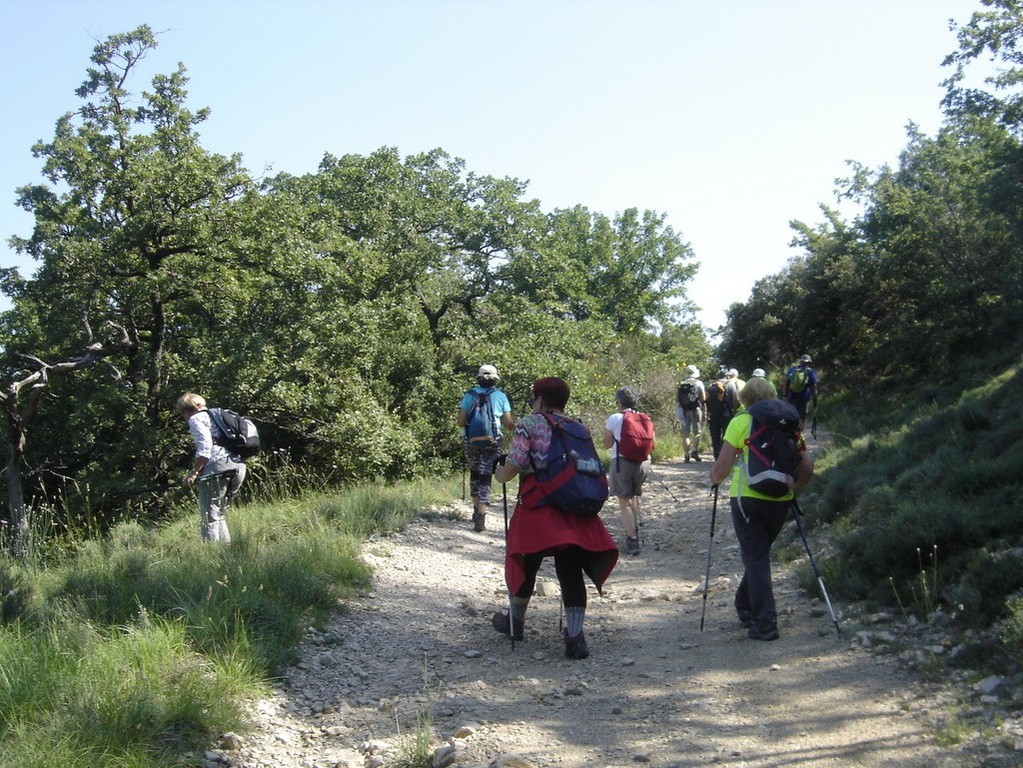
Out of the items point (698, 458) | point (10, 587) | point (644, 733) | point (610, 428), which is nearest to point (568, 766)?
point (644, 733)

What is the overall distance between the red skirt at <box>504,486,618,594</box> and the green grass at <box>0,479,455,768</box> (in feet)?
4.92

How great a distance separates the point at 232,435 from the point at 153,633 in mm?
3369

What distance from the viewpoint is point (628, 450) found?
9703mm

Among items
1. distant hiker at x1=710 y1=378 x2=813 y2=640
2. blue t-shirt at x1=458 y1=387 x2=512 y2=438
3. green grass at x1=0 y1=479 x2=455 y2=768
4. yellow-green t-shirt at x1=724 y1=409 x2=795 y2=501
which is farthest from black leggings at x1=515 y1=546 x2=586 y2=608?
blue t-shirt at x1=458 y1=387 x2=512 y2=438

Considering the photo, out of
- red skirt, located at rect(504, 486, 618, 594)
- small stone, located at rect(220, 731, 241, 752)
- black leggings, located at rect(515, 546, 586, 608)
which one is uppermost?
red skirt, located at rect(504, 486, 618, 594)

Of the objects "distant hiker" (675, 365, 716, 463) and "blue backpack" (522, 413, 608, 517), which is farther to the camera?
"distant hiker" (675, 365, 716, 463)

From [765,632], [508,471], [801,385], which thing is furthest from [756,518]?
[801,385]

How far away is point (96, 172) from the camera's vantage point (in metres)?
14.5

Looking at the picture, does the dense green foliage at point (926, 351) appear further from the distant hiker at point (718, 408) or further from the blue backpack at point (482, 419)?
the blue backpack at point (482, 419)

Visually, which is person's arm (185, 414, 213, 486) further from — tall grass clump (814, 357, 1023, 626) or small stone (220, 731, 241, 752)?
tall grass clump (814, 357, 1023, 626)

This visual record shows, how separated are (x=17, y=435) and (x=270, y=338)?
3.99m

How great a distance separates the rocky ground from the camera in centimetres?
449

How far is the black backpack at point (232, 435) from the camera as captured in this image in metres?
8.50

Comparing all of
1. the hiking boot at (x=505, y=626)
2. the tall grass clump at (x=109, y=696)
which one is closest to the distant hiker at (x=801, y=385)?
the hiking boot at (x=505, y=626)
